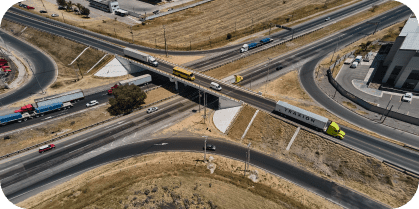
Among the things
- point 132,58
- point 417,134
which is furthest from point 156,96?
point 417,134

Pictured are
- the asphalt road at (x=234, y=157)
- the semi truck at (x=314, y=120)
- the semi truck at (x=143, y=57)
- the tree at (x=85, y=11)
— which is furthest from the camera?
the tree at (x=85, y=11)

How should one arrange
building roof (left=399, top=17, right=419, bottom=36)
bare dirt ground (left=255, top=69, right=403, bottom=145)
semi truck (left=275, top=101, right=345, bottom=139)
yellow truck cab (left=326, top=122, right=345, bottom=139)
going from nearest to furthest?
yellow truck cab (left=326, top=122, right=345, bottom=139), semi truck (left=275, top=101, right=345, bottom=139), bare dirt ground (left=255, top=69, right=403, bottom=145), building roof (left=399, top=17, right=419, bottom=36)

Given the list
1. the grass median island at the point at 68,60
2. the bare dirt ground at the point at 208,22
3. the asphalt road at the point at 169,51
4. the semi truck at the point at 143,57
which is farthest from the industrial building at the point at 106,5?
the semi truck at the point at 143,57

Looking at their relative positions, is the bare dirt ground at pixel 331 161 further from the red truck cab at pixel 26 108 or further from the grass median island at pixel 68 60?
the red truck cab at pixel 26 108

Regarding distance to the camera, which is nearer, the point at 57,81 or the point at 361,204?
the point at 361,204

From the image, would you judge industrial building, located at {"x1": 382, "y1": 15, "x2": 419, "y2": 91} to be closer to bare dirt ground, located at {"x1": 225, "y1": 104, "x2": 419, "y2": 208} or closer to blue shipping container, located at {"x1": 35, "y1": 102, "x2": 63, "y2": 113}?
bare dirt ground, located at {"x1": 225, "y1": 104, "x2": 419, "y2": 208}

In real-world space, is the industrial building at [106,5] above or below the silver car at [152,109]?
above

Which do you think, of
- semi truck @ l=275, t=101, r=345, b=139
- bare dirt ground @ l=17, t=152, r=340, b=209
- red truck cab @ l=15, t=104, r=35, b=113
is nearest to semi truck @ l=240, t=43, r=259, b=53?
semi truck @ l=275, t=101, r=345, b=139

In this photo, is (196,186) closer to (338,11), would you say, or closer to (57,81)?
(57,81)
